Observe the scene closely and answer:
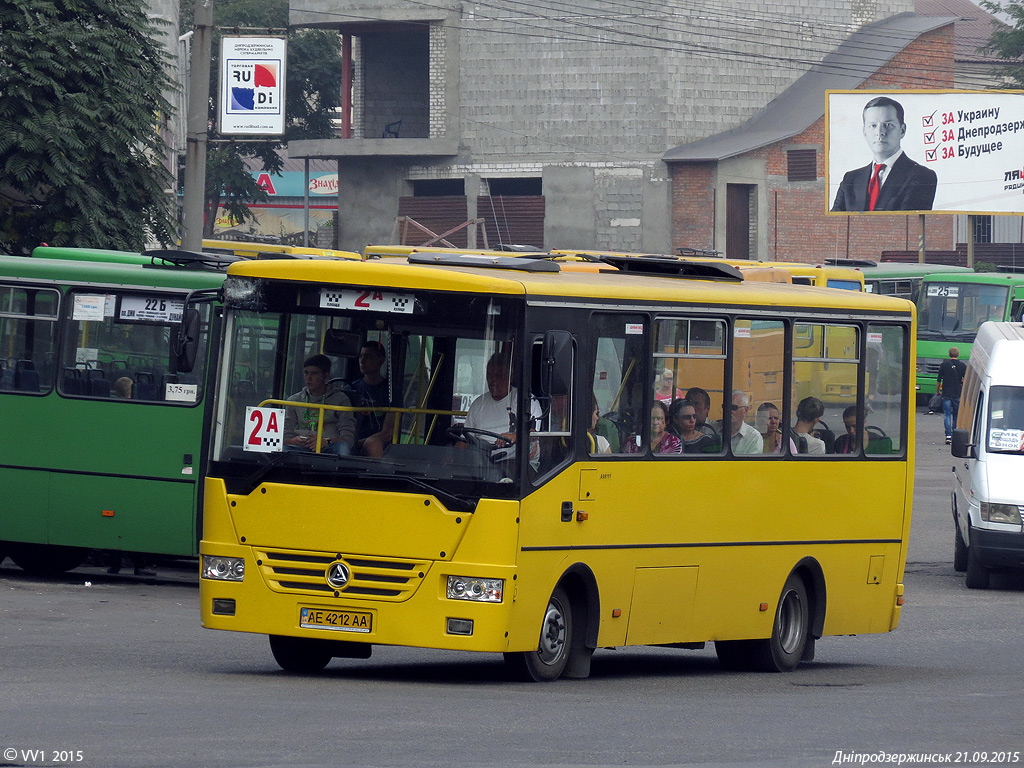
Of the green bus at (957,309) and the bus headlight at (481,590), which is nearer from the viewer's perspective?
the bus headlight at (481,590)

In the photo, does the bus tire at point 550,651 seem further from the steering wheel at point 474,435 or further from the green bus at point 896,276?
the green bus at point 896,276

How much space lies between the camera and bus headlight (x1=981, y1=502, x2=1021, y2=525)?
687 inches

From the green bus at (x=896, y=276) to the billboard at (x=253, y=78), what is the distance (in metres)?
13.6

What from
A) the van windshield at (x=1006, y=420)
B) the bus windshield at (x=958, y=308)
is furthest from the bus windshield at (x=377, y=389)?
the bus windshield at (x=958, y=308)

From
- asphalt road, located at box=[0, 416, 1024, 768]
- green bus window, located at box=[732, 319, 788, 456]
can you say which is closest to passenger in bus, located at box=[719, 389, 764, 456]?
green bus window, located at box=[732, 319, 788, 456]

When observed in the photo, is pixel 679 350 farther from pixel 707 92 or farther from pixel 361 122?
pixel 361 122

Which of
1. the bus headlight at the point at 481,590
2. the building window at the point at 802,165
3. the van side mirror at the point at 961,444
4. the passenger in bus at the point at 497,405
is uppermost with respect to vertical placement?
the building window at the point at 802,165

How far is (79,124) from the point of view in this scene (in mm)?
22344

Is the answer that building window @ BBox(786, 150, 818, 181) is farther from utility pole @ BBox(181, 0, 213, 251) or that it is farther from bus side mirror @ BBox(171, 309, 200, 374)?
bus side mirror @ BBox(171, 309, 200, 374)

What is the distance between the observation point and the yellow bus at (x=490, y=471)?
9672 mm

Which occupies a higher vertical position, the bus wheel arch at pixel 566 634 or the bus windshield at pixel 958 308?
the bus windshield at pixel 958 308

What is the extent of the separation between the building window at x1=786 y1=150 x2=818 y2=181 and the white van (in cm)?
3686

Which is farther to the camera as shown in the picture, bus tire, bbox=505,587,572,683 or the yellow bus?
bus tire, bbox=505,587,572,683

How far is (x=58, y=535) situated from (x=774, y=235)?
4361 centimetres
